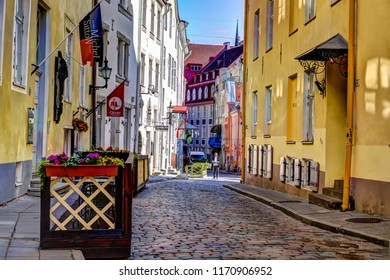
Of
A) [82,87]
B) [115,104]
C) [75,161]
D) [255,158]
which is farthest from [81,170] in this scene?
[255,158]

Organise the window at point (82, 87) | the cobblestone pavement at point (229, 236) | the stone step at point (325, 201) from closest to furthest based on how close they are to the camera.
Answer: the cobblestone pavement at point (229, 236) → the stone step at point (325, 201) → the window at point (82, 87)

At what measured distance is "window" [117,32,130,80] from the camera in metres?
16.4

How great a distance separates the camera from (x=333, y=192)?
949 cm

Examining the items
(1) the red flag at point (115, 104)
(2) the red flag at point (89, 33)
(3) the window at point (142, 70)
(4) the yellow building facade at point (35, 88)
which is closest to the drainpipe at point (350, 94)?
(4) the yellow building facade at point (35, 88)

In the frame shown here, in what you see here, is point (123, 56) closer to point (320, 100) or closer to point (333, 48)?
point (320, 100)

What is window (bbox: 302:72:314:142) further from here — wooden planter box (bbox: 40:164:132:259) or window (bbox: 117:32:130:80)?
window (bbox: 117:32:130:80)

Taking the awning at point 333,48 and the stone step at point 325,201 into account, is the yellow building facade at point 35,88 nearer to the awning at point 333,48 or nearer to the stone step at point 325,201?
the awning at point 333,48

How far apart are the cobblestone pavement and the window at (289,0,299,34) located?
3695 mm

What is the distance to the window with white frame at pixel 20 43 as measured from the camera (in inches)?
331

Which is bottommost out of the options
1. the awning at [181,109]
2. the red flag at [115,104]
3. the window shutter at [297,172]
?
the window shutter at [297,172]

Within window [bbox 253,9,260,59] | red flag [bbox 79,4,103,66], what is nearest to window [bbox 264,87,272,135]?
window [bbox 253,9,260,59]

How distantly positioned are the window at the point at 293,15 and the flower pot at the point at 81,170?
303 inches

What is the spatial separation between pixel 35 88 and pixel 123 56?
7009mm
